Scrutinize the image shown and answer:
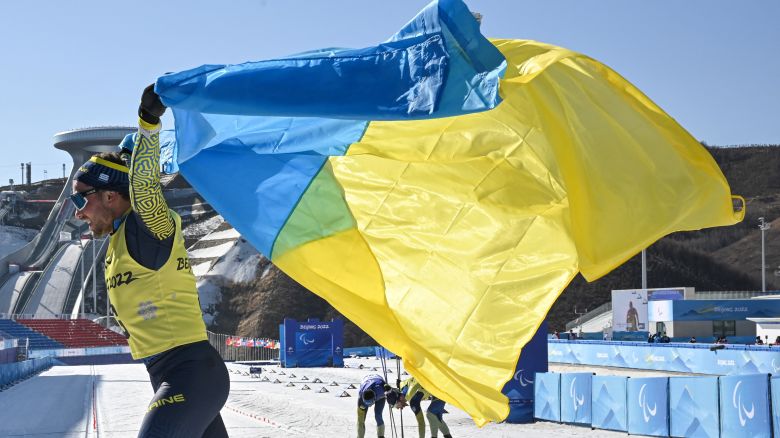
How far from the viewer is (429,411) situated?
16.5m

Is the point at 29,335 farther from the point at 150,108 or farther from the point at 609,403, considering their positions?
the point at 150,108

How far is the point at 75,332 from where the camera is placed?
68.1m

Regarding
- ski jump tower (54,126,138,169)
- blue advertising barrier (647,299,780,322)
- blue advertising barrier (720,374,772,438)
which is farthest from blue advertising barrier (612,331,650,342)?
ski jump tower (54,126,138,169)

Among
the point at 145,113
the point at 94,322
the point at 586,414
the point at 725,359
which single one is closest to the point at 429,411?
the point at 586,414

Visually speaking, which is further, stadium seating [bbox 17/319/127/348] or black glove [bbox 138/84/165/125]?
stadium seating [bbox 17/319/127/348]

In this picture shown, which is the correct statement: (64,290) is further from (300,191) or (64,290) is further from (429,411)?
(300,191)

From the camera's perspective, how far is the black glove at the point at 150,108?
475 cm

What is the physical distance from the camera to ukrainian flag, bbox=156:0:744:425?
6246 millimetres

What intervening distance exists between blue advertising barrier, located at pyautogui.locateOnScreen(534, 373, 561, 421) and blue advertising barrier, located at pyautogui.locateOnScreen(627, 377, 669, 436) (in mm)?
2710

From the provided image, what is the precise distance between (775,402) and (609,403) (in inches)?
197

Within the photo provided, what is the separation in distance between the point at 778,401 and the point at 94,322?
6605 centimetres

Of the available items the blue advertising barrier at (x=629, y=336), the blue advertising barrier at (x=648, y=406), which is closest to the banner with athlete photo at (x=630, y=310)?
the blue advertising barrier at (x=629, y=336)

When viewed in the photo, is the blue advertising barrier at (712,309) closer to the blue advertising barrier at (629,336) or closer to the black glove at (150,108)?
the blue advertising barrier at (629,336)

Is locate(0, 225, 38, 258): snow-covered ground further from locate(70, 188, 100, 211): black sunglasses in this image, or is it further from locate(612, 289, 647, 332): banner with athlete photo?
locate(70, 188, 100, 211): black sunglasses
